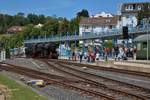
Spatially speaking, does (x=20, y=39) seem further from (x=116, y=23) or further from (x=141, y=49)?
(x=141, y=49)

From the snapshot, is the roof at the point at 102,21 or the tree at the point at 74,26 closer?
the tree at the point at 74,26

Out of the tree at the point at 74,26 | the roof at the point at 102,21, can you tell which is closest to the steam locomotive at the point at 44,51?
the tree at the point at 74,26

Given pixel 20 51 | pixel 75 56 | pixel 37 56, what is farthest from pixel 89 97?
pixel 20 51

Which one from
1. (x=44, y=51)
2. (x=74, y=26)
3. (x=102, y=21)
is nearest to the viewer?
(x=44, y=51)

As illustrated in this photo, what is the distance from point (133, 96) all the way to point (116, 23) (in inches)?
5493

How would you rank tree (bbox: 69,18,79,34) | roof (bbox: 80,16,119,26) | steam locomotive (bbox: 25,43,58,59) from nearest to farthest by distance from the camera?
1. steam locomotive (bbox: 25,43,58,59)
2. tree (bbox: 69,18,79,34)
3. roof (bbox: 80,16,119,26)

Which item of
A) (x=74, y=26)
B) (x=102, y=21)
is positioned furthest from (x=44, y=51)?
(x=102, y=21)

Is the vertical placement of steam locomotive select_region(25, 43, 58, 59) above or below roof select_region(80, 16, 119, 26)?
below

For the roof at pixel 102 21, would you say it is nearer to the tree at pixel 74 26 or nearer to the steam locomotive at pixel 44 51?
the tree at pixel 74 26

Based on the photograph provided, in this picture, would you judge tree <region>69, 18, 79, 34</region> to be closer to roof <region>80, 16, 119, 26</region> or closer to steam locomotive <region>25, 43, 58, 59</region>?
roof <region>80, 16, 119, 26</region>

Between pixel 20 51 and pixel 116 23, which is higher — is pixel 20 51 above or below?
below

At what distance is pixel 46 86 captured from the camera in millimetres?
24141

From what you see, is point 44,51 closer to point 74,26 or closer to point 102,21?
point 74,26

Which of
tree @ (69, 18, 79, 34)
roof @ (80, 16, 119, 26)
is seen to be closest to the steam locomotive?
tree @ (69, 18, 79, 34)
